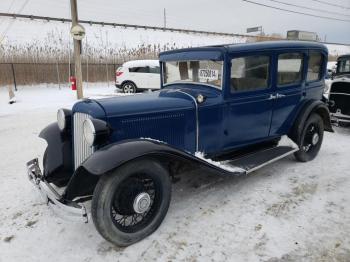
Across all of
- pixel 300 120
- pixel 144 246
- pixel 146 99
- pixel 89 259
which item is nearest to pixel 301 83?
pixel 300 120

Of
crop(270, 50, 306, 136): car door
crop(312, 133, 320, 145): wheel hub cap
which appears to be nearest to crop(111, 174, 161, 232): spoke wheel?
crop(270, 50, 306, 136): car door

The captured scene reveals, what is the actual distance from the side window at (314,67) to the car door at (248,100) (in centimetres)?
105

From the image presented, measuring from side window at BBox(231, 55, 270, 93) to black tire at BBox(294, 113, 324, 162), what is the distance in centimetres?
123

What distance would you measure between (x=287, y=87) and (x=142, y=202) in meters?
2.88

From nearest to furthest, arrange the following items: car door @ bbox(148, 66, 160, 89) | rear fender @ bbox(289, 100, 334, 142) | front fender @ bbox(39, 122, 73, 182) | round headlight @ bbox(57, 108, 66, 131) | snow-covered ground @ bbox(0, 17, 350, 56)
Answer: front fender @ bbox(39, 122, 73, 182) → round headlight @ bbox(57, 108, 66, 131) → rear fender @ bbox(289, 100, 334, 142) → car door @ bbox(148, 66, 160, 89) → snow-covered ground @ bbox(0, 17, 350, 56)

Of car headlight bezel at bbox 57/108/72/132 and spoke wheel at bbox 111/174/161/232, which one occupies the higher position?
car headlight bezel at bbox 57/108/72/132

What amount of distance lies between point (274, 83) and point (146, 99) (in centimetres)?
192

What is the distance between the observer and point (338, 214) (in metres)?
3.30

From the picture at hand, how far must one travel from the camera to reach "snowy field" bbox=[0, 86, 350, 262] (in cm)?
270

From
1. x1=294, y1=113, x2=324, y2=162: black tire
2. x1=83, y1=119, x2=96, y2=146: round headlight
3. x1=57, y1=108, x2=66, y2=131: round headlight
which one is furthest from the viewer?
x1=294, y1=113, x2=324, y2=162: black tire

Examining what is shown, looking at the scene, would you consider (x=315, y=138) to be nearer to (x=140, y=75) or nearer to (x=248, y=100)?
(x=248, y=100)

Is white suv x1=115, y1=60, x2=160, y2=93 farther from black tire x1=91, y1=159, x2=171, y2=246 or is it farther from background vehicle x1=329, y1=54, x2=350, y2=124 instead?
black tire x1=91, y1=159, x2=171, y2=246

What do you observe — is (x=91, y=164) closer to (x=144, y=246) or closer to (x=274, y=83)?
(x=144, y=246)

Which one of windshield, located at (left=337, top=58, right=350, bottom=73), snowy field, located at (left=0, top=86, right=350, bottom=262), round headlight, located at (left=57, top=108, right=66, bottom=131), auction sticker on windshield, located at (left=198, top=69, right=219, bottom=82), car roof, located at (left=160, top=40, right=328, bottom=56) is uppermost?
car roof, located at (left=160, top=40, right=328, bottom=56)
